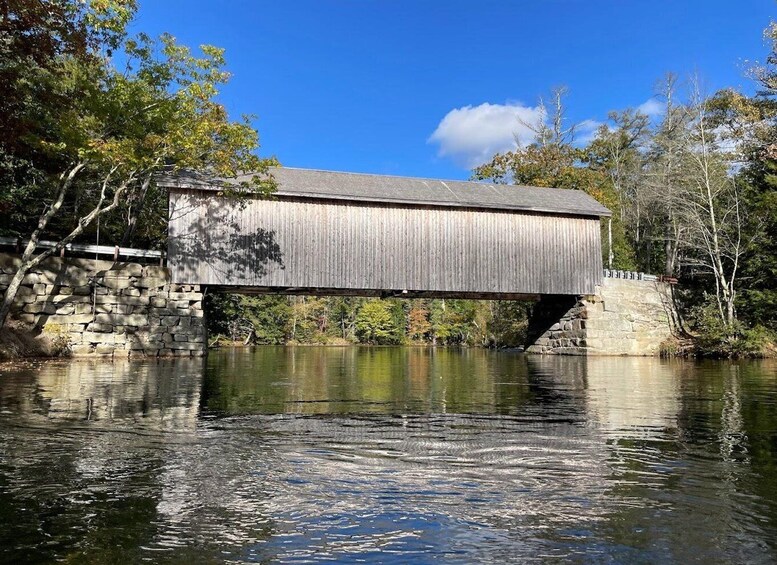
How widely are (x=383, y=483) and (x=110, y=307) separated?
19.2 meters

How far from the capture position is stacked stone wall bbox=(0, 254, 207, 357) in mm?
19172

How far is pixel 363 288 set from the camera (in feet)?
78.8

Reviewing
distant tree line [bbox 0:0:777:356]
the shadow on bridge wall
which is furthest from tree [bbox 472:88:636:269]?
the shadow on bridge wall

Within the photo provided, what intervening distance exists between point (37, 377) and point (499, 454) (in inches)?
428

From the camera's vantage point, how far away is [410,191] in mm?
24891

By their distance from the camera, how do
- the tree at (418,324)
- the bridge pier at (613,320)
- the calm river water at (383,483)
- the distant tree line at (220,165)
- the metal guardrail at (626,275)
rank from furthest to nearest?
the tree at (418,324) → the metal guardrail at (626,275) → the bridge pier at (613,320) → the distant tree line at (220,165) → the calm river water at (383,483)

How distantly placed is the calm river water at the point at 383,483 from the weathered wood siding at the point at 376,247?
1461cm

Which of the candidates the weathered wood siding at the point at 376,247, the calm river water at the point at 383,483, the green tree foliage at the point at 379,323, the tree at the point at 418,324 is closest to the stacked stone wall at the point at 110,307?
the weathered wood siding at the point at 376,247

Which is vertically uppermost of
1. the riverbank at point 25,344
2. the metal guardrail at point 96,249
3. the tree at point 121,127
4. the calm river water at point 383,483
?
the tree at point 121,127

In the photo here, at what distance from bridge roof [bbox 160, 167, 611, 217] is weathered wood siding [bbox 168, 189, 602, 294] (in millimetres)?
587

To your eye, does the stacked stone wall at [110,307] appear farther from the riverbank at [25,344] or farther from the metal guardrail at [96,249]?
the metal guardrail at [96,249]

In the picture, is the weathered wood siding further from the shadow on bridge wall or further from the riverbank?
the riverbank

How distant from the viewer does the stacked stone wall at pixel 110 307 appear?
1917 cm

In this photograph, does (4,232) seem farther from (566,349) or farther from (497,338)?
(497,338)
